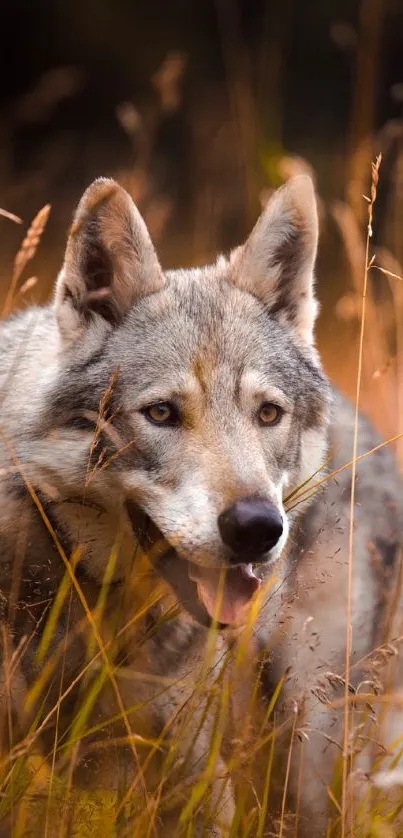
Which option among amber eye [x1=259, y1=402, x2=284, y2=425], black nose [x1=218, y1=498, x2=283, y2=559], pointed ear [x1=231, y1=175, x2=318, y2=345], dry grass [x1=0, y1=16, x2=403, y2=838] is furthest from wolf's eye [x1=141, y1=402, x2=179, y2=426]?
pointed ear [x1=231, y1=175, x2=318, y2=345]

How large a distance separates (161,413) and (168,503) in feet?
0.92

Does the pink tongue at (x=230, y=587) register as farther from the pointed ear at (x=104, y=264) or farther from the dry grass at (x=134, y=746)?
the pointed ear at (x=104, y=264)

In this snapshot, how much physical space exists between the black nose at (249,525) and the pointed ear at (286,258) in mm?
951

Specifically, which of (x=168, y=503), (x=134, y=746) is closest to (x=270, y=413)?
(x=168, y=503)

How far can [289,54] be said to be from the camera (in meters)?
11.0

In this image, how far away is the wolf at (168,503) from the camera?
7.55 ft

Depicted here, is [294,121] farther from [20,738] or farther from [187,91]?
[20,738]

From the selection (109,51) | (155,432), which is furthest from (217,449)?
(109,51)

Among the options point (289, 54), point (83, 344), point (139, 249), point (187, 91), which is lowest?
point (83, 344)

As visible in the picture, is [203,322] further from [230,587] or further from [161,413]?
[230,587]

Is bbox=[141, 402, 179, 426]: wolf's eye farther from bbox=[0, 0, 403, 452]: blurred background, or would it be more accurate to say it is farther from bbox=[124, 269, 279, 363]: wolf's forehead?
bbox=[0, 0, 403, 452]: blurred background

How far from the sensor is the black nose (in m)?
2.35

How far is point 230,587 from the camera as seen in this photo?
2.53 metres

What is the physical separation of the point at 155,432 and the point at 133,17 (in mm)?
9083
